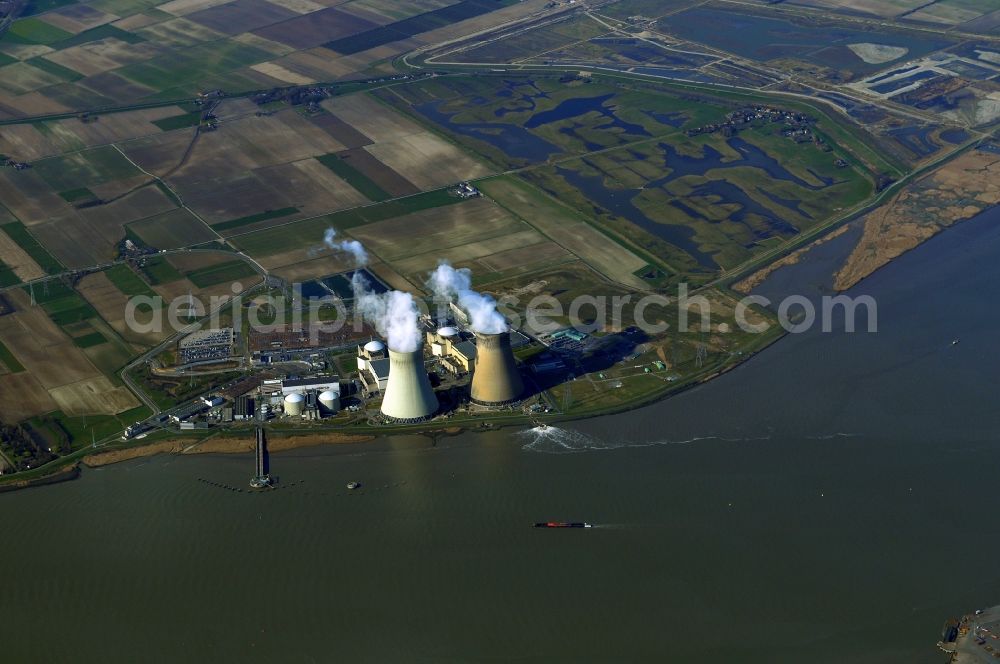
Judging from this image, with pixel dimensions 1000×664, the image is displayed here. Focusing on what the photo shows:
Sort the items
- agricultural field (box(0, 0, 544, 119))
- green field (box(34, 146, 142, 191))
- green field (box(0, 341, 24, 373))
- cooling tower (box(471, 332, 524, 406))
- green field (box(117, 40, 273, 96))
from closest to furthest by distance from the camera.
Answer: cooling tower (box(471, 332, 524, 406)), green field (box(0, 341, 24, 373)), green field (box(34, 146, 142, 191)), agricultural field (box(0, 0, 544, 119)), green field (box(117, 40, 273, 96))

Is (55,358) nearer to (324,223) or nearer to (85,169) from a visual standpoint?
(324,223)

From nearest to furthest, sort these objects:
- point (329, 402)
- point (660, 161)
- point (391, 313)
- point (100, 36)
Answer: point (329, 402), point (391, 313), point (660, 161), point (100, 36)

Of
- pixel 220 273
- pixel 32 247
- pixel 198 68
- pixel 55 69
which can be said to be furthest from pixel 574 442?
pixel 55 69

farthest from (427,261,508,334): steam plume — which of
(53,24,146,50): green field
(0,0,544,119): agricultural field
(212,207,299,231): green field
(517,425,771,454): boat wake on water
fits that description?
(53,24,146,50): green field

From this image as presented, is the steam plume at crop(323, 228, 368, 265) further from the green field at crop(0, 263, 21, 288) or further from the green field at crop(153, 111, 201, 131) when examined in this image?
the green field at crop(153, 111, 201, 131)

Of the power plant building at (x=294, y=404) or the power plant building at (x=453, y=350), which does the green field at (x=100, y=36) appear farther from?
the power plant building at (x=294, y=404)

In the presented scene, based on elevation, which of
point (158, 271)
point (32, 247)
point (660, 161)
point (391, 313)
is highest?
point (660, 161)

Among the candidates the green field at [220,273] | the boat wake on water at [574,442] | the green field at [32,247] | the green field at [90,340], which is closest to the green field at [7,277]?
the green field at [32,247]

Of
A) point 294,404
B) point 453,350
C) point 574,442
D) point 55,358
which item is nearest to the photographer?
point 574,442
